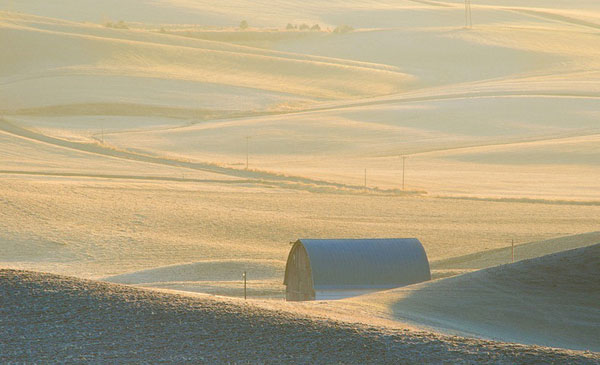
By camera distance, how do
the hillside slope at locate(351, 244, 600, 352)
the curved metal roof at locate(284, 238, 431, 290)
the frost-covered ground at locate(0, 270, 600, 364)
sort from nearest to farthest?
1. the frost-covered ground at locate(0, 270, 600, 364)
2. the hillside slope at locate(351, 244, 600, 352)
3. the curved metal roof at locate(284, 238, 431, 290)

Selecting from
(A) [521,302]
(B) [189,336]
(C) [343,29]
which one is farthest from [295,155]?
(C) [343,29]

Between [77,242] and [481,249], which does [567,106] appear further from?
[77,242]

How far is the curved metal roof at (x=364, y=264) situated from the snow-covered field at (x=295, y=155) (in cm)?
156

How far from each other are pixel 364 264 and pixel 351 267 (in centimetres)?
35

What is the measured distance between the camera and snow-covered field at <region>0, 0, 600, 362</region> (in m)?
30.8

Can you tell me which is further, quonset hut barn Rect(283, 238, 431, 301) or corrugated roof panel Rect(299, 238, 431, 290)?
corrugated roof panel Rect(299, 238, 431, 290)

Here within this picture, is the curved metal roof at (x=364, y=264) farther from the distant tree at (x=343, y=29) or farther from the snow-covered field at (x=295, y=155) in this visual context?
the distant tree at (x=343, y=29)

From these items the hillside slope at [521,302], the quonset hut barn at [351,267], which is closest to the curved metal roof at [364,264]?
the quonset hut barn at [351,267]

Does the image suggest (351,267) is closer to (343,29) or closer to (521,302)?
(521,302)

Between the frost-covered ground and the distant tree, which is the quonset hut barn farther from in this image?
the distant tree

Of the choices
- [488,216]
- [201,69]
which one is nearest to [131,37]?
[201,69]

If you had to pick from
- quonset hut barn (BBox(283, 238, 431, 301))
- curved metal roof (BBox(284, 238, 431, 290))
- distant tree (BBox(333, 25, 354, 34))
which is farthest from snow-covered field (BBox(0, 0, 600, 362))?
curved metal roof (BBox(284, 238, 431, 290))

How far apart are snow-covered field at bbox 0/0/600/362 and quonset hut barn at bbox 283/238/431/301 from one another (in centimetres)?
112

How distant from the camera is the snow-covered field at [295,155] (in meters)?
30.8
